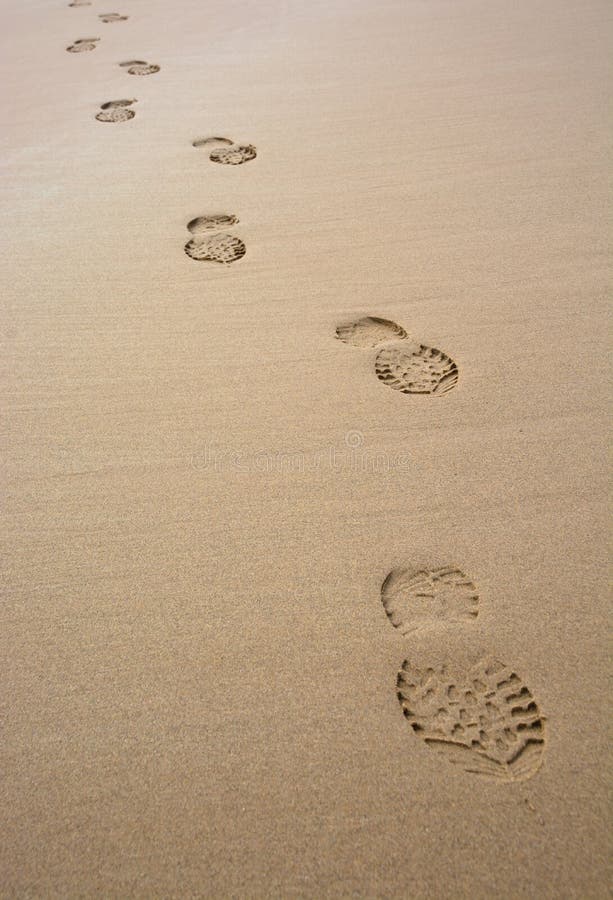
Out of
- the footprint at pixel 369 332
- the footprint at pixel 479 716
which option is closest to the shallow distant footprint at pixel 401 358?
the footprint at pixel 369 332

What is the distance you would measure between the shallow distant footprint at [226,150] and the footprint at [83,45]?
1900 millimetres

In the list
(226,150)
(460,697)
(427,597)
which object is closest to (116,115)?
(226,150)

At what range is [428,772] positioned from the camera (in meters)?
0.86

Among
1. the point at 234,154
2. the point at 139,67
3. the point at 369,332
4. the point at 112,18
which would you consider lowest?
the point at 369,332

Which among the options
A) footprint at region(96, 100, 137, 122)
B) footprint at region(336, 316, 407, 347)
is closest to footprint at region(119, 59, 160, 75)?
footprint at region(96, 100, 137, 122)

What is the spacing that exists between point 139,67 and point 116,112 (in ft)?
2.35

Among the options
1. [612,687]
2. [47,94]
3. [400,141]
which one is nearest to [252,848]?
[612,687]

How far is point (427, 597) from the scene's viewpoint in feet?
3.46

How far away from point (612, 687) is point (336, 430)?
70 cm

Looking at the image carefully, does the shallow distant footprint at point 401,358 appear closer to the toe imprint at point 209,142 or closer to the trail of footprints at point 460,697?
the trail of footprints at point 460,697

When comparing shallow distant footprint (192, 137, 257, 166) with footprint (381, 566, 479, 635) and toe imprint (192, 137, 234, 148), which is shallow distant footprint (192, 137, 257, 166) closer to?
toe imprint (192, 137, 234, 148)

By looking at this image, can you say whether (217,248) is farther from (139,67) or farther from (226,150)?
(139,67)

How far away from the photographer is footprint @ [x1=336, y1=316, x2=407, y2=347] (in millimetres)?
1601

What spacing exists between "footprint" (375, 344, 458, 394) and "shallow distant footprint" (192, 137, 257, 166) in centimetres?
134
